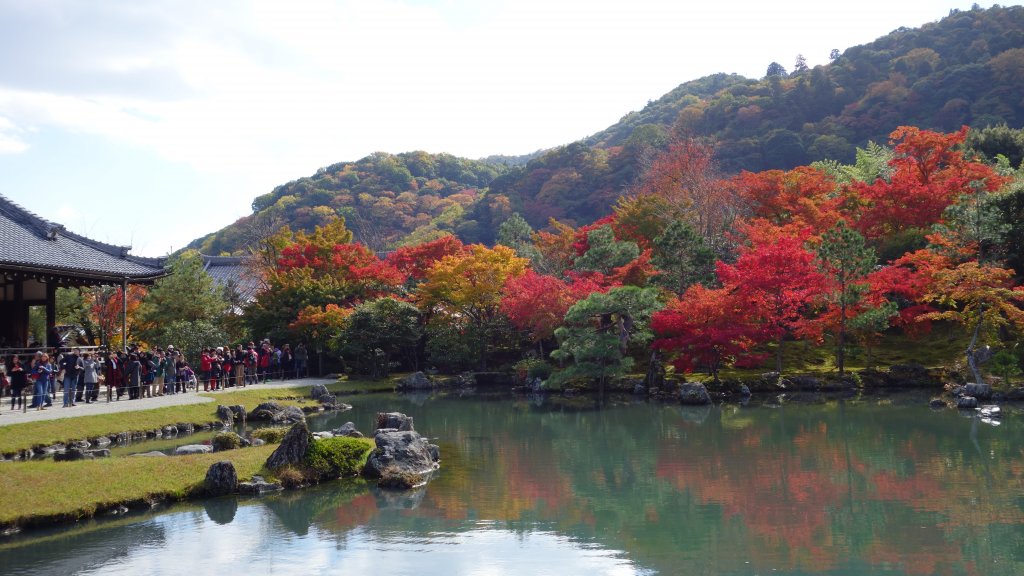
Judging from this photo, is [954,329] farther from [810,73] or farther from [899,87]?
[810,73]

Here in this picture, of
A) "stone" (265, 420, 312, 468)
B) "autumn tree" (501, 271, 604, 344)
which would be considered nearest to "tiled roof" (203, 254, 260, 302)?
"autumn tree" (501, 271, 604, 344)

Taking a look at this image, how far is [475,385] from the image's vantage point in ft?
107

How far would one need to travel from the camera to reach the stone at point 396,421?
16.7m

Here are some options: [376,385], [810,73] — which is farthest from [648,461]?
[810,73]

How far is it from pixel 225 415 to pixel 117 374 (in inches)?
148

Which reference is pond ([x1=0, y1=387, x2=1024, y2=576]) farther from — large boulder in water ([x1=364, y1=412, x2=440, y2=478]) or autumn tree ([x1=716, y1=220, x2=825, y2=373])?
autumn tree ([x1=716, y1=220, x2=825, y2=373])

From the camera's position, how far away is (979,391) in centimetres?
2216

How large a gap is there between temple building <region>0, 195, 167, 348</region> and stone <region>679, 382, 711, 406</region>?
16095mm

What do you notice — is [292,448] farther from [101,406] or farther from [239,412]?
[239,412]

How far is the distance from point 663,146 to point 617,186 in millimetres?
5137

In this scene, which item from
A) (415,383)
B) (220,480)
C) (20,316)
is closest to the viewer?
(220,480)

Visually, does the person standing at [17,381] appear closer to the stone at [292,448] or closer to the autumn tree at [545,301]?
the stone at [292,448]

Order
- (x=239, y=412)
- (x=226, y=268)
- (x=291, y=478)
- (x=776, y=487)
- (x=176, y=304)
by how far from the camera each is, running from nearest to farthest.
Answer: (x=776, y=487), (x=291, y=478), (x=239, y=412), (x=176, y=304), (x=226, y=268)

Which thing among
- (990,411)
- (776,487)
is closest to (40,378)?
(776,487)
